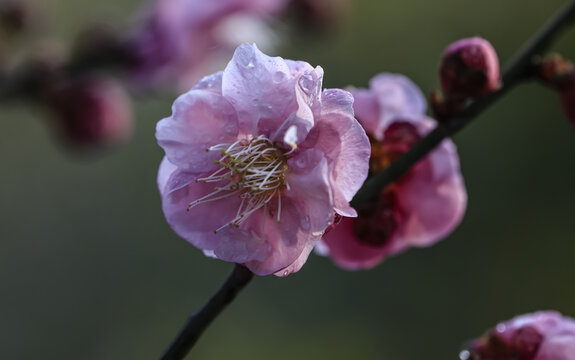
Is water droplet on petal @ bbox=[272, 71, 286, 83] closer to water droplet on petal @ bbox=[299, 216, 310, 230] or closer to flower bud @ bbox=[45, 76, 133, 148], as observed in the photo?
water droplet on petal @ bbox=[299, 216, 310, 230]

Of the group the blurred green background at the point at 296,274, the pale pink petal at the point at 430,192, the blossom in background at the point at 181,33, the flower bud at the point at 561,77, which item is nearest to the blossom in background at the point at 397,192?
the pale pink petal at the point at 430,192

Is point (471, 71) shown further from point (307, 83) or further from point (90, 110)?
point (90, 110)

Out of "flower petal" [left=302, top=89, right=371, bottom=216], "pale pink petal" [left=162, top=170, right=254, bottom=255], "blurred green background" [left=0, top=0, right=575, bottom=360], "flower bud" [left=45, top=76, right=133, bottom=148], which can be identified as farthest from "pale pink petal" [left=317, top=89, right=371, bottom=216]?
"blurred green background" [left=0, top=0, right=575, bottom=360]

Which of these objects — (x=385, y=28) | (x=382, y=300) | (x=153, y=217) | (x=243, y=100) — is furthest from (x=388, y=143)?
(x=385, y=28)

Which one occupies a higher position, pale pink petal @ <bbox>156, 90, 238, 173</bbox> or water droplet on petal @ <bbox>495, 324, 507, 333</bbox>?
pale pink petal @ <bbox>156, 90, 238, 173</bbox>

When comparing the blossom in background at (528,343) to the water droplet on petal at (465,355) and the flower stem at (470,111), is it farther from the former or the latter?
the flower stem at (470,111)

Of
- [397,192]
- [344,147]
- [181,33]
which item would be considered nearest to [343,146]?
[344,147]
